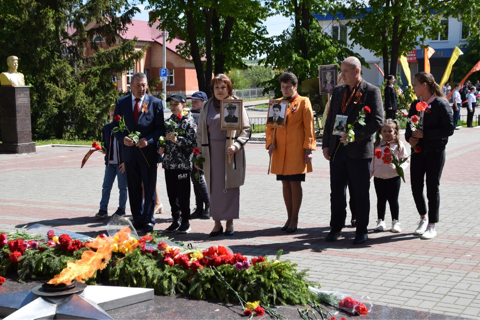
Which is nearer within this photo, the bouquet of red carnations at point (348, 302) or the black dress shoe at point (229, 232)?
the bouquet of red carnations at point (348, 302)

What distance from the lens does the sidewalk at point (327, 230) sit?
16.4 ft

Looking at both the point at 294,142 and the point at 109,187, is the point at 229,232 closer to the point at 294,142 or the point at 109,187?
the point at 294,142

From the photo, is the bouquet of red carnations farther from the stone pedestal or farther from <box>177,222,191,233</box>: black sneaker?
the stone pedestal

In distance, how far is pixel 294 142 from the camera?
7109mm

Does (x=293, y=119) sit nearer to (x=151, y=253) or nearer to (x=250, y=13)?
(x=151, y=253)

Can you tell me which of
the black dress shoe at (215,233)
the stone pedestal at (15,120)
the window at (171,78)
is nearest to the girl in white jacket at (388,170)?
the black dress shoe at (215,233)

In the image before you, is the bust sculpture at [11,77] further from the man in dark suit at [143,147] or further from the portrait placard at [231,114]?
the portrait placard at [231,114]

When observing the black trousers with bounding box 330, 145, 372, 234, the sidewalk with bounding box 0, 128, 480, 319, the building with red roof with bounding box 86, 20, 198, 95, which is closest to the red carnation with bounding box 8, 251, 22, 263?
the sidewalk with bounding box 0, 128, 480, 319

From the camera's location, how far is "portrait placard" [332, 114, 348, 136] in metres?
6.46

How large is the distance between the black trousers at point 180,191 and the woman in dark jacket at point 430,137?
2.82 meters

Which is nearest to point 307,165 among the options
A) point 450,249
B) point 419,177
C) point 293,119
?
point 293,119

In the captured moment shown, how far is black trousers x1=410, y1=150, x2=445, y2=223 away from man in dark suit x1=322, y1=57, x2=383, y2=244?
2.30 feet

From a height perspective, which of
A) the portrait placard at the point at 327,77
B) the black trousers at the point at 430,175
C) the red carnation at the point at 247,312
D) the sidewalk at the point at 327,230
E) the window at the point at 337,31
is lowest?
the sidewalk at the point at 327,230

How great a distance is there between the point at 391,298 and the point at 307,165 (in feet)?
8.80
